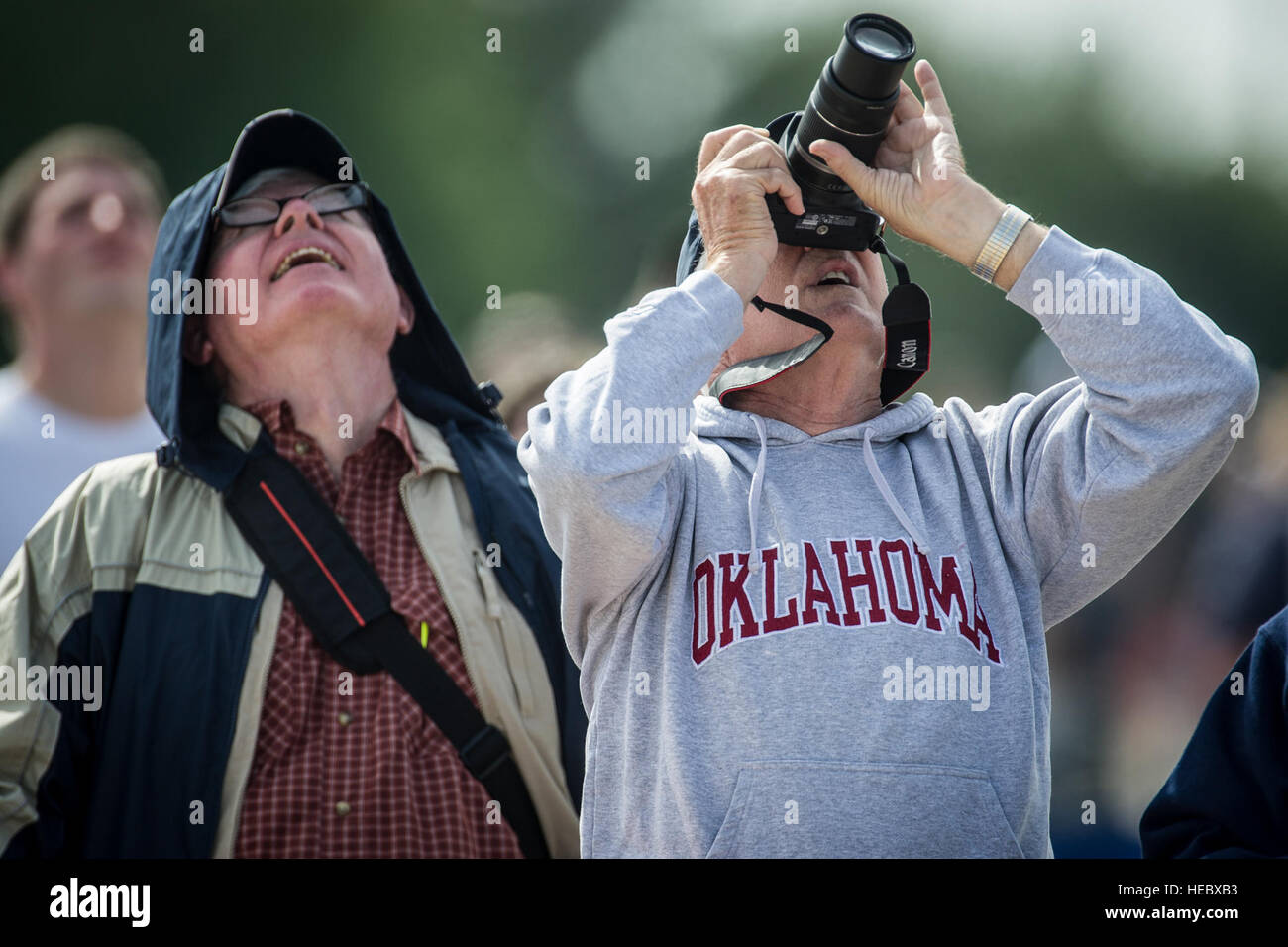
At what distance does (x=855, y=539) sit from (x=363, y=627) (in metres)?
0.84

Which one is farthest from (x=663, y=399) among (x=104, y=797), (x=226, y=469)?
(x=104, y=797)

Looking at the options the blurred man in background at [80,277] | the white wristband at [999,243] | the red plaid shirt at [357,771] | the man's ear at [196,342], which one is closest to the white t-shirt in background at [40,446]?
the blurred man in background at [80,277]

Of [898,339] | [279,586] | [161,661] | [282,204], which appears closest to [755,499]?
[898,339]

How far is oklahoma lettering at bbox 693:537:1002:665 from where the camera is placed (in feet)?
6.04

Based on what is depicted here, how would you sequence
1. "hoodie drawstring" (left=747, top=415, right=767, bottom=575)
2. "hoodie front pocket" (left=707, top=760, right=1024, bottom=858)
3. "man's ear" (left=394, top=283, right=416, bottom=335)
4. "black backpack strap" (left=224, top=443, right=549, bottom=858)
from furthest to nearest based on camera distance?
"man's ear" (left=394, top=283, right=416, bottom=335)
"black backpack strap" (left=224, top=443, right=549, bottom=858)
"hoodie drawstring" (left=747, top=415, right=767, bottom=575)
"hoodie front pocket" (left=707, top=760, right=1024, bottom=858)

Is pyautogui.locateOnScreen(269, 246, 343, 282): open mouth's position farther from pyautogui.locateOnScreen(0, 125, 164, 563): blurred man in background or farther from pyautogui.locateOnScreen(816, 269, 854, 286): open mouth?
pyautogui.locateOnScreen(816, 269, 854, 286): open mouth

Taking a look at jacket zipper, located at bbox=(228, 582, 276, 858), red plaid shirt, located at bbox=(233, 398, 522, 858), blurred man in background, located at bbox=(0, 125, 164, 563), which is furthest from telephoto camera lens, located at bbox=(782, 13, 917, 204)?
blurred man in background, located at bbox=(0, 125, 164, 563)

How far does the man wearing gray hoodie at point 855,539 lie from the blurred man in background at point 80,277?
4.60 ft

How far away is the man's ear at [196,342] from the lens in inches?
101

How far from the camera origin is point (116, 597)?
2.24 m

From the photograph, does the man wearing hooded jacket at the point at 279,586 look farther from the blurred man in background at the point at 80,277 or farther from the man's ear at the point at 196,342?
the blurred man in background at the point at 80,277
